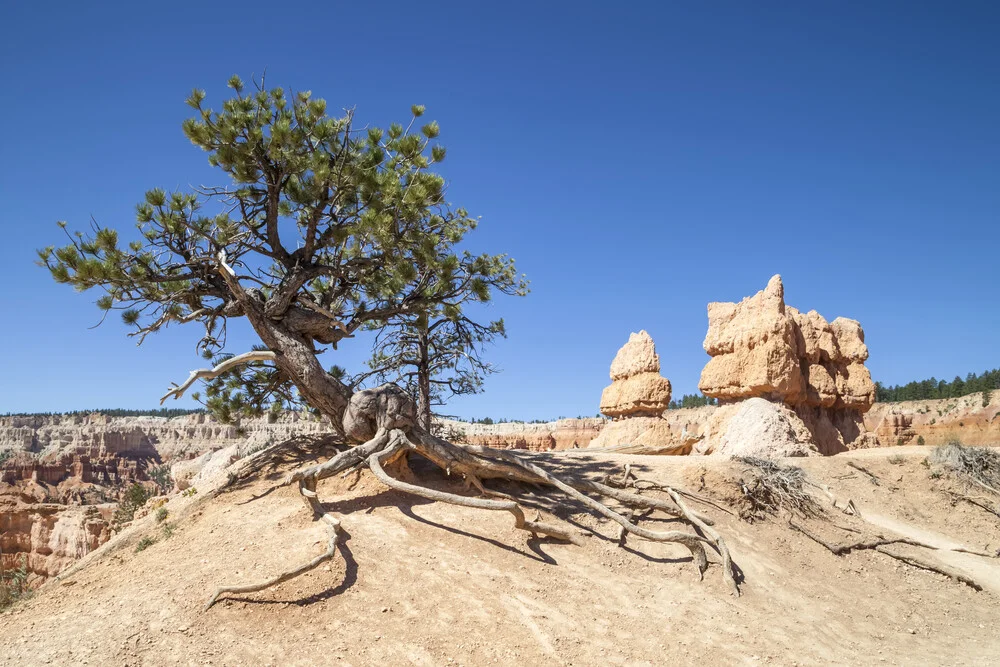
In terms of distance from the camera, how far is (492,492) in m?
9.22

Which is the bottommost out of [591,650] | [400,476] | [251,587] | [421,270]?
[591,650]

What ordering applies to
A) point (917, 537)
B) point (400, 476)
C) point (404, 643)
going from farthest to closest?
point (917, 537)
point (400, 476)
point (404, 643)

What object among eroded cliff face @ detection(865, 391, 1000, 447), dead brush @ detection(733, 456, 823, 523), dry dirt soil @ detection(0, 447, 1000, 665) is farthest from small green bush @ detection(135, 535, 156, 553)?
eroded cliff face @ detection(865, 391, 1000, 447)

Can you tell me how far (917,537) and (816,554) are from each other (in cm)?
338

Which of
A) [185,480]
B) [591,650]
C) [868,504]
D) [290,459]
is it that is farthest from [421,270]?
[185,480]

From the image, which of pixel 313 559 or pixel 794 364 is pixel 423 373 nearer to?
pixel 313 559

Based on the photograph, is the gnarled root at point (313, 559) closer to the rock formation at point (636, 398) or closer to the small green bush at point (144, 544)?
the small green bush at point (144, 544)

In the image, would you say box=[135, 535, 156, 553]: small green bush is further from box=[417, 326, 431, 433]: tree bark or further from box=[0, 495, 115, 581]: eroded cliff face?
box=[0, 495, 115, 581]: eroded cliff face

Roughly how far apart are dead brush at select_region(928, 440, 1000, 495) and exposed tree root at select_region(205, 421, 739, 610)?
837 cm

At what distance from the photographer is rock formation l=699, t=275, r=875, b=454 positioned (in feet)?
63.0

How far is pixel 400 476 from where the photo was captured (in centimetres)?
941

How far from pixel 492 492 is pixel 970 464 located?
1217 centimetres

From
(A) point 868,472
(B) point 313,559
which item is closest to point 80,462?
(B) point 313,559

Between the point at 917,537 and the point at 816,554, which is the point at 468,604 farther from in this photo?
the point at 917,537
